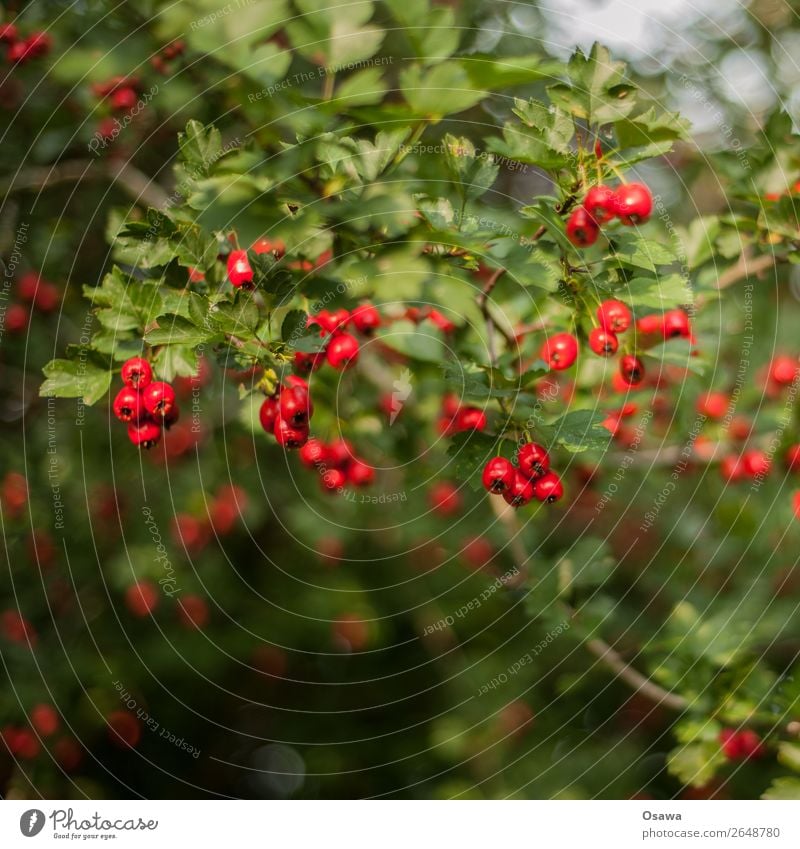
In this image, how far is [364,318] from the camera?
117cm

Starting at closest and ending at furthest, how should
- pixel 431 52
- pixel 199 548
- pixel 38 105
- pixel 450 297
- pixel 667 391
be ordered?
pixel 431 52 < pixel 450 297 < pixel 38 105 < pixel 667 391 < pixel 199 548

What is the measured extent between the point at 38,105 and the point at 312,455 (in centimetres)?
85

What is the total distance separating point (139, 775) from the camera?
1.89 meters

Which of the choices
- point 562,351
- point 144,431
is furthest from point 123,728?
point 562,351

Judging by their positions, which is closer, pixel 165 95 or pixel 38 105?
pixel 165 95

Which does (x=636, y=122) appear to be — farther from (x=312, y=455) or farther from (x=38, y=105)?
(x=38, y=105)

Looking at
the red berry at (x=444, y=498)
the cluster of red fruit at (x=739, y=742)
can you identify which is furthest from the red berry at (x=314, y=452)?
the cluster of red fruit at (x=739, y=742)

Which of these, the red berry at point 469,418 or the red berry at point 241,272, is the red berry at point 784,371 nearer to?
the red berry at point 469,418

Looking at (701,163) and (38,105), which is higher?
(38,105)

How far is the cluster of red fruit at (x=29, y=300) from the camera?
1609 mm

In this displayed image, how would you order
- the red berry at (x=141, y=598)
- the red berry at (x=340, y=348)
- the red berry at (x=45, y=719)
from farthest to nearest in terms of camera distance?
the red berry at (x=141, y=598) < the red berry at (x=45, y=719) < the red berry at (x=340, y=348)

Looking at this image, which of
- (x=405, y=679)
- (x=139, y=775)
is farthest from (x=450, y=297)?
(x=139, y=775)

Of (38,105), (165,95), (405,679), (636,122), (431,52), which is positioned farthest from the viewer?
(405,679)

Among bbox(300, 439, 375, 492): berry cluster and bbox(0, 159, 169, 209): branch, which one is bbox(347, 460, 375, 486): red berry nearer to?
bbox(300, 439, 375, 492): berry cluster
